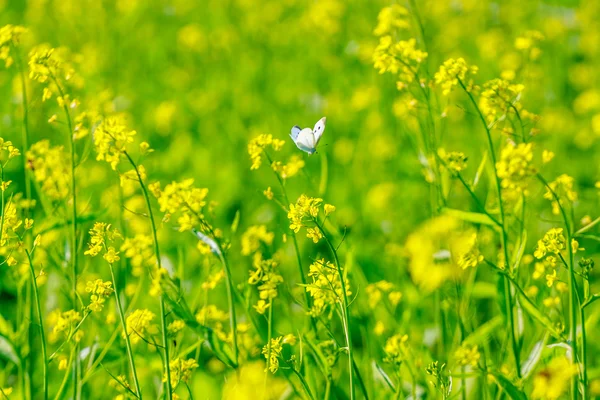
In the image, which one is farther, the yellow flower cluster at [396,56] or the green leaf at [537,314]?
the yellow flower cluster at [396,56]

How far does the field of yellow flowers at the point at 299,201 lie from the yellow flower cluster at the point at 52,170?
1 cm

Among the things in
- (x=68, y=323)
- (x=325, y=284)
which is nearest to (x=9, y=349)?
(x=68, y=323)

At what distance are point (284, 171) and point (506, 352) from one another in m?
0.95

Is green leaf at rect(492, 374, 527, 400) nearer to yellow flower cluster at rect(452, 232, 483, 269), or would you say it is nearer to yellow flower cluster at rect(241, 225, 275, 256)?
yellow flower cluster at rect(452, 232, 483, 269)

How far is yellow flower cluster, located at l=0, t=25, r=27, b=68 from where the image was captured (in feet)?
7.14

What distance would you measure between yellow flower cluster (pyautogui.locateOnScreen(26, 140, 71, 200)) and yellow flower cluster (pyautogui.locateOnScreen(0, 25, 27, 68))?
30cm

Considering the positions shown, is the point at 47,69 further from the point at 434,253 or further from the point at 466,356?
the point at 466,356

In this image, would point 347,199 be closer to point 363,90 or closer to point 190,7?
point 363,90

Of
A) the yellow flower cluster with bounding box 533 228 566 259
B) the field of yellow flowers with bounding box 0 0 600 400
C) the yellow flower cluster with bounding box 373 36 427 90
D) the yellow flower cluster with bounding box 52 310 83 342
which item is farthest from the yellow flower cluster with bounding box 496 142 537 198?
the yellow flower cluster with bounding box 52 310 83 342

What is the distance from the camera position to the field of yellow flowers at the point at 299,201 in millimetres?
1859

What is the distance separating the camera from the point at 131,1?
610cm

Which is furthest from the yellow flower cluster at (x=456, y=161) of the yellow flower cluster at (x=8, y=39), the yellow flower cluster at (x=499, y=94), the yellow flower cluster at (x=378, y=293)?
the yellow flower cluster at (x=8, y=39)

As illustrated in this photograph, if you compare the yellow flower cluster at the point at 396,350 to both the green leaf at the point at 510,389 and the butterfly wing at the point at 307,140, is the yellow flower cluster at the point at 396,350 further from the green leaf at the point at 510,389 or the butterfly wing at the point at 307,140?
the butterfly wing at the point at 307,140

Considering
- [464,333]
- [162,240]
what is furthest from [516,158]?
[162,240]
